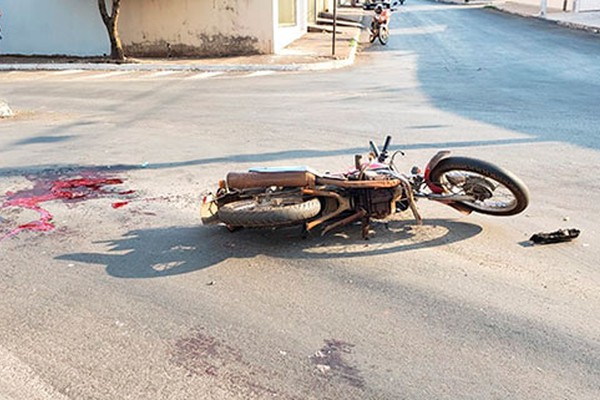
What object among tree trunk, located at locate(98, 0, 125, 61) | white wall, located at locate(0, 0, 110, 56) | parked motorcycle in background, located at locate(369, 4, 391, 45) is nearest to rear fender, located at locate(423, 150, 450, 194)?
tree trunk, located at locate(98, 0, 125, 61)

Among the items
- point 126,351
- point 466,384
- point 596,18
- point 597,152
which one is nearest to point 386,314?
point 466,384

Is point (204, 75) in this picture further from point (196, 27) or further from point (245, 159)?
point (245, 159)

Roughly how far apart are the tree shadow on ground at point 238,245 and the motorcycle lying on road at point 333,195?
148 millimetres

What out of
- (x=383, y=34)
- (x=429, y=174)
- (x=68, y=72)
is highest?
(x=383, y=34)

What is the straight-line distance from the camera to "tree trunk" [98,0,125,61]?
62.0ft

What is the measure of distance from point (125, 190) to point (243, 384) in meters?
3.82

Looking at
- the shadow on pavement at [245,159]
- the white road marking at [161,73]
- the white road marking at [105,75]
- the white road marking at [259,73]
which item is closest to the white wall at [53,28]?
the white road marking at [105,75]

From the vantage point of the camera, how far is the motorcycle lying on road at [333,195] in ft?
16.0

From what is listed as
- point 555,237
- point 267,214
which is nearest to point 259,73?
point 267,214

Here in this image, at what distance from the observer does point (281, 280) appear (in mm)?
4410

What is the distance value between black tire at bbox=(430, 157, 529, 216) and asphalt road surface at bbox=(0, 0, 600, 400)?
0.56ft

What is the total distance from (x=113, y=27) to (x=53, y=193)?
1428 centimetres

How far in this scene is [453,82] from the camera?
560 inches

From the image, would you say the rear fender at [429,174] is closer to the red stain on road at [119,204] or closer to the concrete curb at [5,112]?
the red stain on road at [119,204]
